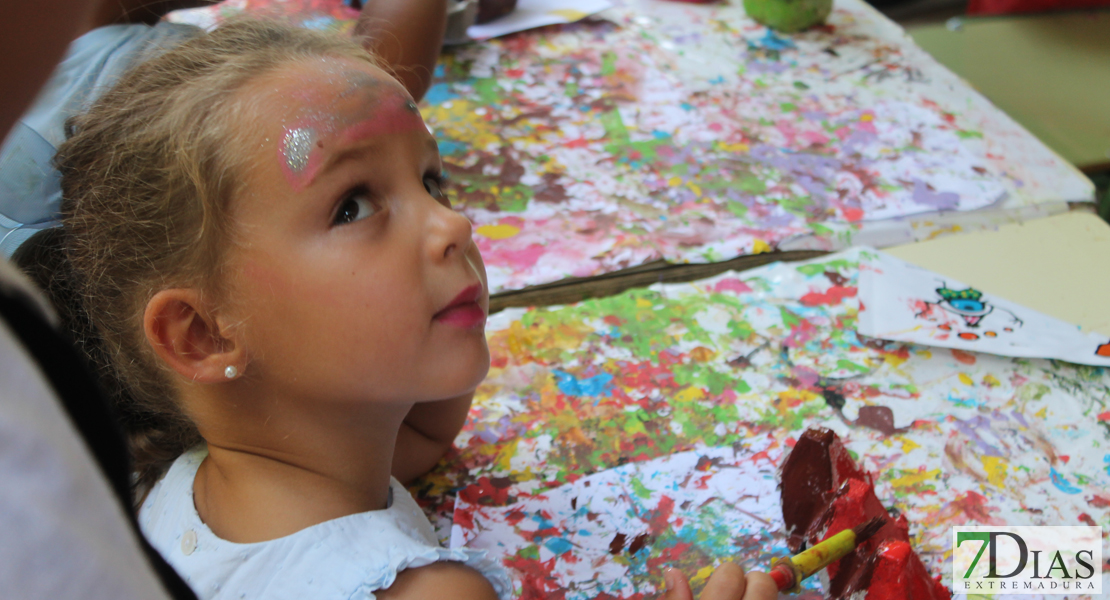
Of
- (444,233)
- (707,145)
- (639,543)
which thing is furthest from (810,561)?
(707,145)

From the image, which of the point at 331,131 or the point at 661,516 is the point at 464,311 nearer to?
the point at 331,131

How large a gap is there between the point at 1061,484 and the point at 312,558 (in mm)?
780

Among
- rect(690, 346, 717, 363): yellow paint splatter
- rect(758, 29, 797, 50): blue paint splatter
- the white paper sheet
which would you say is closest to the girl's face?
rect(690, 346, 717, 363): yellow paint splatter

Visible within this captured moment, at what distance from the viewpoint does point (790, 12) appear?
1.79 m

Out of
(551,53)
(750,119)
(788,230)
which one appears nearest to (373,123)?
(788,230)

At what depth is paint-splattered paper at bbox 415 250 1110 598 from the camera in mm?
831

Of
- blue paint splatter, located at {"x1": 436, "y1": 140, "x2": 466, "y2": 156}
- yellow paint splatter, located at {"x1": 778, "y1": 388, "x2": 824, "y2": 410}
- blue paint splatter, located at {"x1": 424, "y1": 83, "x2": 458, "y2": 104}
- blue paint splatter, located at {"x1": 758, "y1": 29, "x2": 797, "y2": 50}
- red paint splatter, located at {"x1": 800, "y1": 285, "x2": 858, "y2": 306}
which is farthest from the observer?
blue paint splatter, located at {"x1": 758, "y1": 29, "x2": 797, "y2": 50}

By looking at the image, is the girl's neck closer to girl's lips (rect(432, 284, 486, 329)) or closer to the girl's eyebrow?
girl's lips (rect(432, 284, 486, 329))

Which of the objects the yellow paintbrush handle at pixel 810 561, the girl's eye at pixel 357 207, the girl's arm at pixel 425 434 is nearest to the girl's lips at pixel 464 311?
the girl's eye at pixel 357 207

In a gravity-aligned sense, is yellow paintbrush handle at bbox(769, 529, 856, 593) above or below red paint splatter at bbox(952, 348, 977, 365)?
above

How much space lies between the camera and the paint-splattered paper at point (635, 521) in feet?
2.59

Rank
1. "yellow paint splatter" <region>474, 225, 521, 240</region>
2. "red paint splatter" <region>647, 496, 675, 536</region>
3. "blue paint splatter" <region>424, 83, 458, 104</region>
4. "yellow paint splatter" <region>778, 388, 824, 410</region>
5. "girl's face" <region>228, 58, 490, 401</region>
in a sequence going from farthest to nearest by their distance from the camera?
1. "blue paint splatter" <region>424, 83, 458, 104</region>
2. "yellow paint splatter" <region>474, 225, 521, 240</region>
3. "yellow paint splatter" <region>778, 388, 824, 410</region>
4. "red paint splatter" <region>647, 496, 675, 536</region>
5. "girl's face" <region>228, 58, 490, 401</region>

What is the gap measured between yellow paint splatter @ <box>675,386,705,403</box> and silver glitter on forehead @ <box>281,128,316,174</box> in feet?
1.83

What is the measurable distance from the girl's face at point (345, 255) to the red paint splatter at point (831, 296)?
61cm
